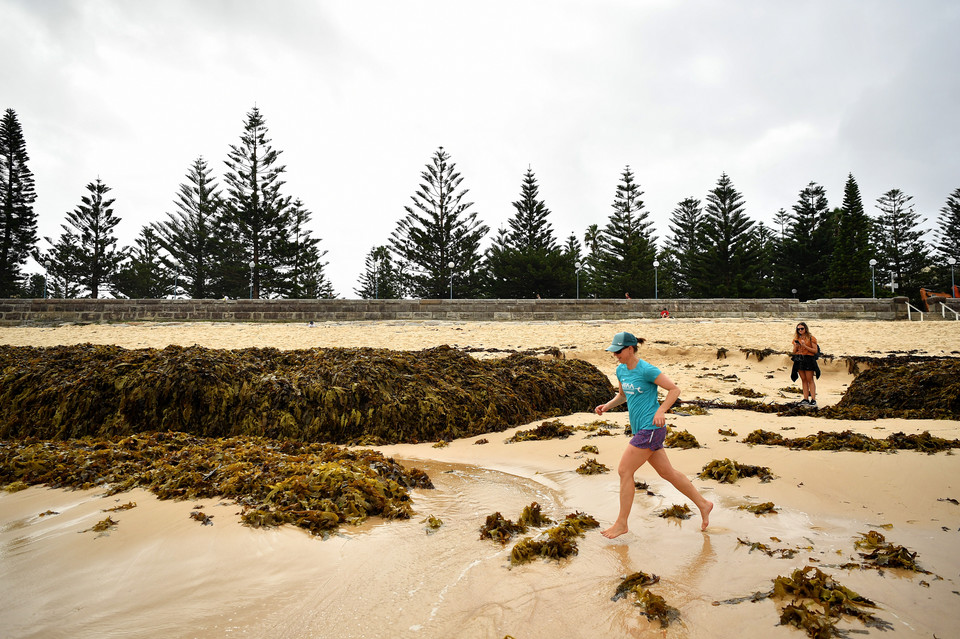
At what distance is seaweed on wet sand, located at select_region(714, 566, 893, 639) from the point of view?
1.82 m

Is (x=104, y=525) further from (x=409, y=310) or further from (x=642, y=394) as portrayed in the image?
(x=409, y=310)

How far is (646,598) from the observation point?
2.05 metres

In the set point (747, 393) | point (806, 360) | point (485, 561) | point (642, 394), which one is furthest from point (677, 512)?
point (747, 393)

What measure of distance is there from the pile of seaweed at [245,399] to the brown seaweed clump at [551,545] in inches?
107

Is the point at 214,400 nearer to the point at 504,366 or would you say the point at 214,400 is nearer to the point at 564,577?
the point at 504,366

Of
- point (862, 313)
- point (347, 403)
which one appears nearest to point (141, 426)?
point (347, 403)

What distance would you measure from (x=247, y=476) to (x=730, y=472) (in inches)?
125

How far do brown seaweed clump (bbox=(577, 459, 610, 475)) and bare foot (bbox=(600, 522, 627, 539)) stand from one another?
1204mm

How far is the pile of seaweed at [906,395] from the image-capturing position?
208 inches

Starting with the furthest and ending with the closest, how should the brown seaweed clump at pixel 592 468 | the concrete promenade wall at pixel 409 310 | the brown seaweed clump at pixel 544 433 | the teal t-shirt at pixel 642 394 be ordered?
1. the concrete promenade wall at pixel 409 310
2. the brown seaweed clump at pixel 544 433
3. the brown seaweed clump at pixel 592 468
4. the teal t-shirt at pixel 642 394

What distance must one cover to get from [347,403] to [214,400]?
1.33 m

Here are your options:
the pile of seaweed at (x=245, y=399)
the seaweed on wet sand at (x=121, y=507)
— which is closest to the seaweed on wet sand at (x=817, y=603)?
the seaweed on wet sand at (x=121, y=507)

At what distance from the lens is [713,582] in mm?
2225

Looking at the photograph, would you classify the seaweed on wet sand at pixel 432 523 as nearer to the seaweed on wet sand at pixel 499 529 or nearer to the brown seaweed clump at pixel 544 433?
the seaweed on wet sand at pixel 499 529
